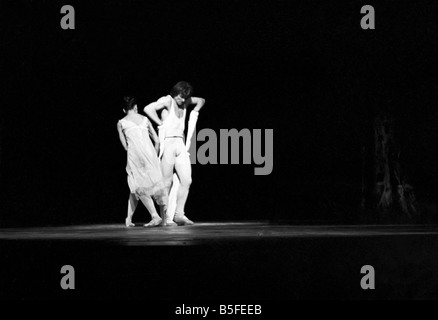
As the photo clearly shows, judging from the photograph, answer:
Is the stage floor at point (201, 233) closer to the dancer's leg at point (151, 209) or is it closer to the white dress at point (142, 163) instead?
the dancer's leg at point (151, 209)

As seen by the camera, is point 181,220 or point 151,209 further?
point 181,220

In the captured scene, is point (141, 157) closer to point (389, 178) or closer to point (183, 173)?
point (183, 173)

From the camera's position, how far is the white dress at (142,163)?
1030 cm

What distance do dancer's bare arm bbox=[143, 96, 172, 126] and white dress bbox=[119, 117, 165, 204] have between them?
0.72ft

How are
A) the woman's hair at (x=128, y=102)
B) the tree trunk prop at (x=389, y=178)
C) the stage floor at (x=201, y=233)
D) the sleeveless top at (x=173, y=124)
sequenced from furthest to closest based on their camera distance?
1. the tree trunk prop at (x=389, y=178)
2. the sleeveless top at (x=173, y=124)
3. the woman's hair at (x=128, y=102)
4. the stage floor at (x=201, y=233)

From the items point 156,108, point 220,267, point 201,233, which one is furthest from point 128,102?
point 220,267

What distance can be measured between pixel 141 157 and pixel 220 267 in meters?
2.76

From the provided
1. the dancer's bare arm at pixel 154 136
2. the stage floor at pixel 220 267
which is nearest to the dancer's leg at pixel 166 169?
the dancer's bare arm at pixel 154 136

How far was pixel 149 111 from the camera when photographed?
10.1 meters

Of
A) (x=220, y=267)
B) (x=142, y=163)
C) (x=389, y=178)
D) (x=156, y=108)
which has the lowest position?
(x=220, y=267)

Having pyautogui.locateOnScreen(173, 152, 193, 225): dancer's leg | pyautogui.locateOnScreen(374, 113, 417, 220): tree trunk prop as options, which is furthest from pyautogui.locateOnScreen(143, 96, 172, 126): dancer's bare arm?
pyautogui.locateOnScreen(374, 113, 417, 220): tree trunk prop

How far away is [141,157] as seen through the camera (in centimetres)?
1038

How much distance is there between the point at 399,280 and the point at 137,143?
3652 millimetres

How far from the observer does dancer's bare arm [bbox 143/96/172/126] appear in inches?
398
